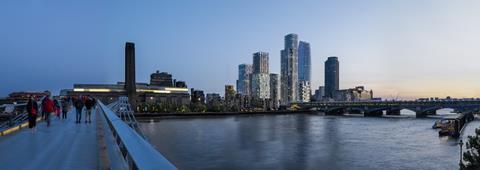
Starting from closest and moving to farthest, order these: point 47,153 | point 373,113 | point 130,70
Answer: point 47,153
point 130,70
point 373,113

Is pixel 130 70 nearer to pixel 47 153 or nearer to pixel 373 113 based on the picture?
pixel 373 113

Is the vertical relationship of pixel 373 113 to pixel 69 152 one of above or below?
below

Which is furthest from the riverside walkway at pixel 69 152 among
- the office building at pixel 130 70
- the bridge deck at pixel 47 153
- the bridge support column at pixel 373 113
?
the bridge support column at pixel 373 113

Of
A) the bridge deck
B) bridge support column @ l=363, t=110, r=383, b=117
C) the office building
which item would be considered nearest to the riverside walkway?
the bridge deck

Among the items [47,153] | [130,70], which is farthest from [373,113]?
[47,153]

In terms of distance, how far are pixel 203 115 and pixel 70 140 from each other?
14206cm

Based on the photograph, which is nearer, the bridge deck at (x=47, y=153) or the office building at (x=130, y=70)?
the bridge deck at (x=47, y=153)

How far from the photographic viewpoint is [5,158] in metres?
9.43

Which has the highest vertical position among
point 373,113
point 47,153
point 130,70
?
point 130,70

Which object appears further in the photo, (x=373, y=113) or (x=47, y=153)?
(x=373, y=113)

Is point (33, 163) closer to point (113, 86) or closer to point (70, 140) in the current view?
point (70, 140)

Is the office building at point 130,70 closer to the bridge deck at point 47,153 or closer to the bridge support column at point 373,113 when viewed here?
the bridge support column at point 373,113

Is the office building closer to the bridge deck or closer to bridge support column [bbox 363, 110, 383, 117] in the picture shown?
bridge support column [bbox 363, 110, 383, 117]

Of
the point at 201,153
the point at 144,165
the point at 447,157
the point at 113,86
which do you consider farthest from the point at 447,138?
the point at 113,86
